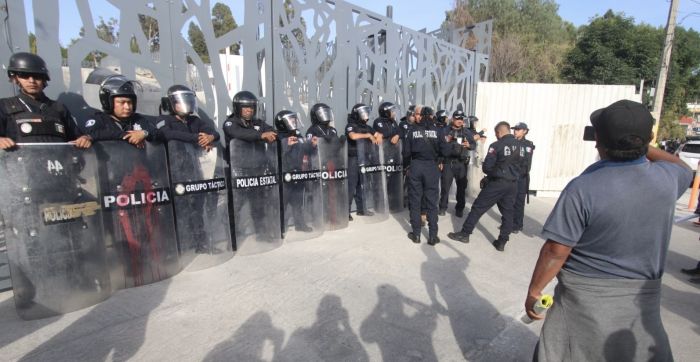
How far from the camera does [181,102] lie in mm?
4020

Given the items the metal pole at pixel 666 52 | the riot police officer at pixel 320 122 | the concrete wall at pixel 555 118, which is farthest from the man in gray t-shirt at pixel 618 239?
the metal pole at pixel 666 52

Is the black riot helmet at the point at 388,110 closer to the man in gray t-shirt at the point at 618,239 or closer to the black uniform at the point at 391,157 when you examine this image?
the black uniform at the point at 391,157

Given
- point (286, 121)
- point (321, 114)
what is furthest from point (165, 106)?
point (321, 114)

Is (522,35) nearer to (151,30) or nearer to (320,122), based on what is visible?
(320,122)

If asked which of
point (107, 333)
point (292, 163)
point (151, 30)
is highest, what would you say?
point (151, 30)

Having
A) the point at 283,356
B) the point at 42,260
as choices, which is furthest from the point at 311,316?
the point at 42,260

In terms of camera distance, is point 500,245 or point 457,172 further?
point 457,172

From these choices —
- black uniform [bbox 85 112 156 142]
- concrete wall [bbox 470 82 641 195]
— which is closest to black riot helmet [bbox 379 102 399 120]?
black uniform [bbox 85 112 156 142]

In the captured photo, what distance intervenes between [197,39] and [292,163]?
212 centimetres

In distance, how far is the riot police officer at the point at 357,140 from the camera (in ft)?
19.5

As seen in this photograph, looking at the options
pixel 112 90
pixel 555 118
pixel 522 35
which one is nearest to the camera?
pixel 112 90

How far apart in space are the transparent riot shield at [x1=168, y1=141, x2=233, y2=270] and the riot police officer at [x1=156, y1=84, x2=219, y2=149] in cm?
9

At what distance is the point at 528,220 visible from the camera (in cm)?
702

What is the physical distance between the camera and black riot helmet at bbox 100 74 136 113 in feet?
11.4
